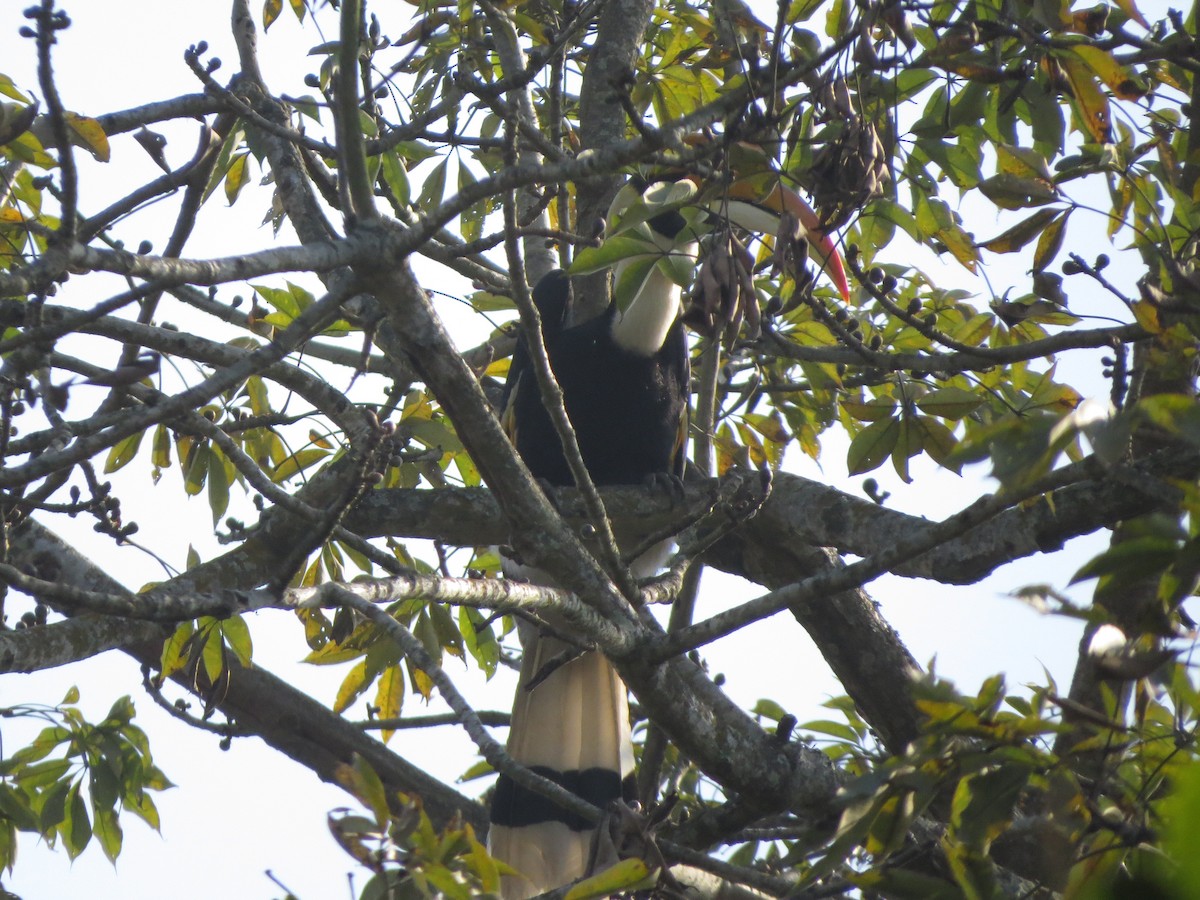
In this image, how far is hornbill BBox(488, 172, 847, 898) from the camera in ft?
8.13

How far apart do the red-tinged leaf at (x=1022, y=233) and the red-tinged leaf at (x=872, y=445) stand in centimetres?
54

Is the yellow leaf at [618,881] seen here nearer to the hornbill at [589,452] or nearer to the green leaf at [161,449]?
the hornbill at [589,452]

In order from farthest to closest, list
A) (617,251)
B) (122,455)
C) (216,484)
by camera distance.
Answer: (122,455) → (216,484) → (617,251)

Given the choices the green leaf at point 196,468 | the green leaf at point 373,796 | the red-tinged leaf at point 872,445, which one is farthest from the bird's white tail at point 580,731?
the green leaf at point 373,796

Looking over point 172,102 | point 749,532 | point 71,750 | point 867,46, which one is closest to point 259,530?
point 71,750

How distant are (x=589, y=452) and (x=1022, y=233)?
66.1 inches

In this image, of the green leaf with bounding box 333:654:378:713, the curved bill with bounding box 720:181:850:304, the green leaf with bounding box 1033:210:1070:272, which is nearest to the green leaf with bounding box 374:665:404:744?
the green leaf with bounding box 333:654:378:713

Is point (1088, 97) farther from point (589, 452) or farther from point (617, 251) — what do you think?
point (589, 452)

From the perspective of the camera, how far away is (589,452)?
3.39 meters

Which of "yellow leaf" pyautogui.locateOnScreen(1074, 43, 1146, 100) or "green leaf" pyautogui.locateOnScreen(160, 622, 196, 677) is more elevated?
"yellow leaf" pyautogui.locateOnScreen(1074, 43, 1146, 100)

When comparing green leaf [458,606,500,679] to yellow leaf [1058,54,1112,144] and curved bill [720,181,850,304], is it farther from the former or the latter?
yellow leaf [1058,54,1112,144]

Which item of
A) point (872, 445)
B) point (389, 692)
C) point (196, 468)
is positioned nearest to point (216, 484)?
point (196, 468)

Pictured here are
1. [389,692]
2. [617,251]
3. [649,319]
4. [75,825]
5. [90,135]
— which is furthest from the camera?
[649,319]

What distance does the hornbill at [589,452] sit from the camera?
2.48 meters
